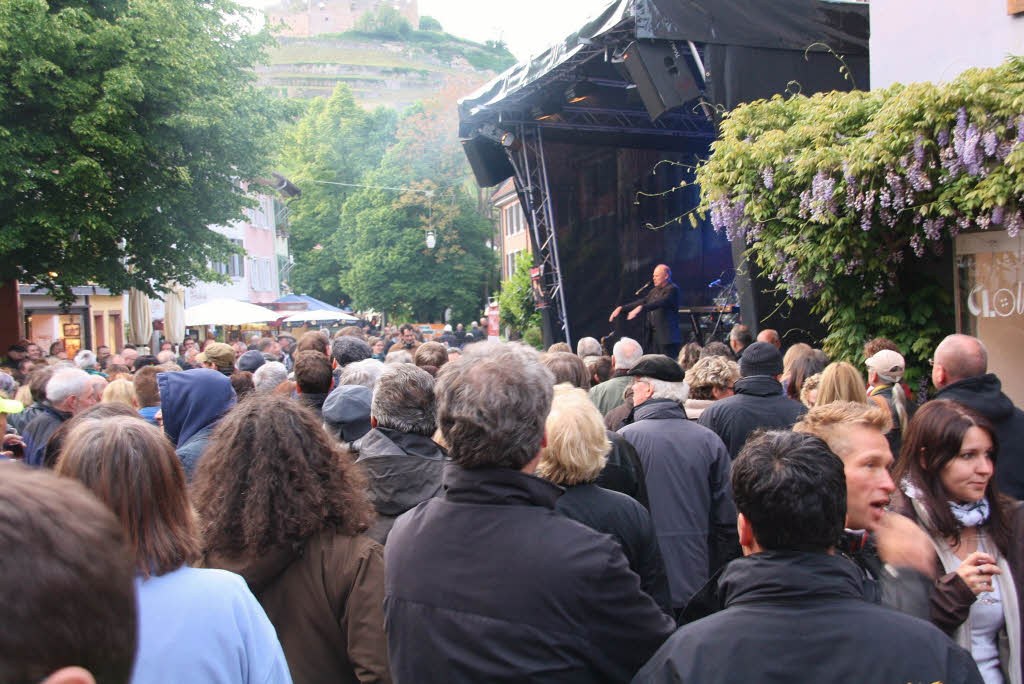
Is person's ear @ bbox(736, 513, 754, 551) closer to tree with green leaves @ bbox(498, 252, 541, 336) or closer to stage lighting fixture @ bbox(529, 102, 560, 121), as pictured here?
stage lighting fixture @ bbox(529, 102, 560, 121)

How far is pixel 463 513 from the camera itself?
7.47 feet

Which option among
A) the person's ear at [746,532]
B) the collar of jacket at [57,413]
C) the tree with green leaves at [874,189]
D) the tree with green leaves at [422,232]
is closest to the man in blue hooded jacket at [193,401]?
the collar of jacket at [57,413]

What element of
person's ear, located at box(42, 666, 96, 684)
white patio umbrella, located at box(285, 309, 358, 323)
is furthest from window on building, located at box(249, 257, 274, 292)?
person's ear, located at box(42, 666, 96, 684)

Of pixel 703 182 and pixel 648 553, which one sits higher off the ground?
pixel 703 182

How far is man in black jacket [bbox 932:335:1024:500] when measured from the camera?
4.16m

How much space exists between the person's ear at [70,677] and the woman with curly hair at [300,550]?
63.0 inches

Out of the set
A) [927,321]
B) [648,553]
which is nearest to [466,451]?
[648,553]

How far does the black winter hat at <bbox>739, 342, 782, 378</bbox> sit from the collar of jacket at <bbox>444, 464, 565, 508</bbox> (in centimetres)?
323

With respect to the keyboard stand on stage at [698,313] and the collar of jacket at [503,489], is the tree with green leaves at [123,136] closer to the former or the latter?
the keyboard stand on stage at [698,313]

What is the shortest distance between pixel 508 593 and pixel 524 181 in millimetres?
14542

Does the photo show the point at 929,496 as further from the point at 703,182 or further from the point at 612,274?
the point at 612,274

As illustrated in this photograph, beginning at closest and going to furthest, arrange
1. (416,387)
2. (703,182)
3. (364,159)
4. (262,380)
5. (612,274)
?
(416,387) < (262,380) < (703,182) < (612,274) < (364,159)

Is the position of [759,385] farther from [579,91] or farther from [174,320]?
[174,320]

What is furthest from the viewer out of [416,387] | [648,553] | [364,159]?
[364,159]
